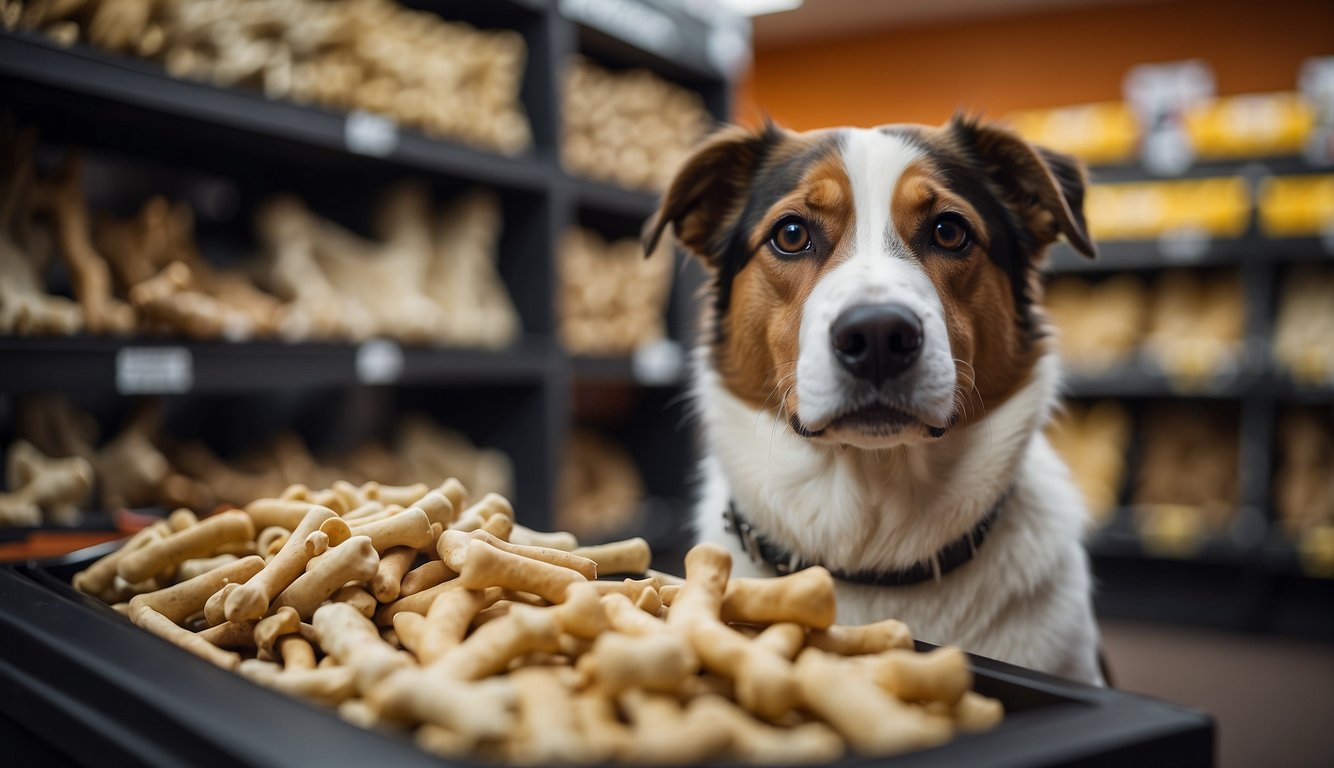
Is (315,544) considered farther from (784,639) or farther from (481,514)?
(784,639)

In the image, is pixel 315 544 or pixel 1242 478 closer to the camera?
pixel 315 544

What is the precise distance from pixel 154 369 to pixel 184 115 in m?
0.56

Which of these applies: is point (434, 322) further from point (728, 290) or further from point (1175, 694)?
point (1175, 694)

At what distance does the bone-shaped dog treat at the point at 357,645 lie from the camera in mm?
675

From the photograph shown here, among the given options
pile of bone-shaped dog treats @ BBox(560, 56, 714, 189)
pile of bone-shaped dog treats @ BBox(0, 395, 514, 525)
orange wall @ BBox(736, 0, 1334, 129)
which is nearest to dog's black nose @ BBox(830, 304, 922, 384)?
pile of bone-shaped dog treats @ BBox(0, 395, 514, 525)

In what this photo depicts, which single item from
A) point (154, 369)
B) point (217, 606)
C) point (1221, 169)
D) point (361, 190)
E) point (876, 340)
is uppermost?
point (1221, 169)

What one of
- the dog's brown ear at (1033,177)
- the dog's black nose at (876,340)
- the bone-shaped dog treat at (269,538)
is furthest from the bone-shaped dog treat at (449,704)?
the dog's brown ear at (1033,177)

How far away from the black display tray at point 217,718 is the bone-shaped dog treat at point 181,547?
161 millimetres

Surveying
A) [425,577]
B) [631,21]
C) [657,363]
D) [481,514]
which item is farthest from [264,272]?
[425,577]

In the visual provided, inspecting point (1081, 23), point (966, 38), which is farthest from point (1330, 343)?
point (966, 38)

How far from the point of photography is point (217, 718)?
57 cm

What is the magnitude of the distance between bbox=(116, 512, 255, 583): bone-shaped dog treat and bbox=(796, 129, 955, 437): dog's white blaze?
704mm

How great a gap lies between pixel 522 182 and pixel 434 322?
58 centimetres

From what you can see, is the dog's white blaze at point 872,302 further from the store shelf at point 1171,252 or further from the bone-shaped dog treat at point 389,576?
the store shelf at point 1171,252
